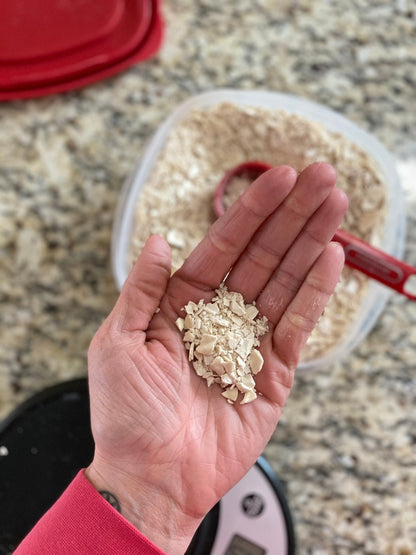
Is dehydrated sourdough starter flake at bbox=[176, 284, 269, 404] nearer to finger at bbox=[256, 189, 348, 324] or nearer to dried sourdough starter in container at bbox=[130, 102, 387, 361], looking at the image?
finger at bbox=[256, 189, 348, 324]

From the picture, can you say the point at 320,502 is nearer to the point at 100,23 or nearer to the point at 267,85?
the point at 267,85

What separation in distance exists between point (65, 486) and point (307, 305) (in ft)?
1.38

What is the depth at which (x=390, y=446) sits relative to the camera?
2.87 feet

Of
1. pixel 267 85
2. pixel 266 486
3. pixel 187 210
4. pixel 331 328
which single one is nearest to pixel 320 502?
pixel 266 486

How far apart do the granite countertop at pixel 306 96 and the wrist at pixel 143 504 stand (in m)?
0.24

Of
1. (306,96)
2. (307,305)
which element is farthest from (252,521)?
(306,96)

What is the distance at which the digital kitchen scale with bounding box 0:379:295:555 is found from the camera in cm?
77

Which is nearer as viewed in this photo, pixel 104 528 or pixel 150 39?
pixel 104 528

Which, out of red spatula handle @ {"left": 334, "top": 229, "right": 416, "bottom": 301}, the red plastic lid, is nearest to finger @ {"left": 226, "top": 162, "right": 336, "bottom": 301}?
red spatula handle @ {"left": 334, "top": 229, "right": 416, "bottom": 301}

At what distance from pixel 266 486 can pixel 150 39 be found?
0.79 metres

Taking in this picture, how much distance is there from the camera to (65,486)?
771 mm

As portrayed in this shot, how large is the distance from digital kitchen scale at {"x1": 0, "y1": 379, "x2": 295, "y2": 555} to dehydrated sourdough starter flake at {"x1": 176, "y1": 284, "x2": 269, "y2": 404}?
18 cm

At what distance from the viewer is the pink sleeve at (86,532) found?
2.06 feet

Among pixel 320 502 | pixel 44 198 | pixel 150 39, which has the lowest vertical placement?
pixel 320 502
